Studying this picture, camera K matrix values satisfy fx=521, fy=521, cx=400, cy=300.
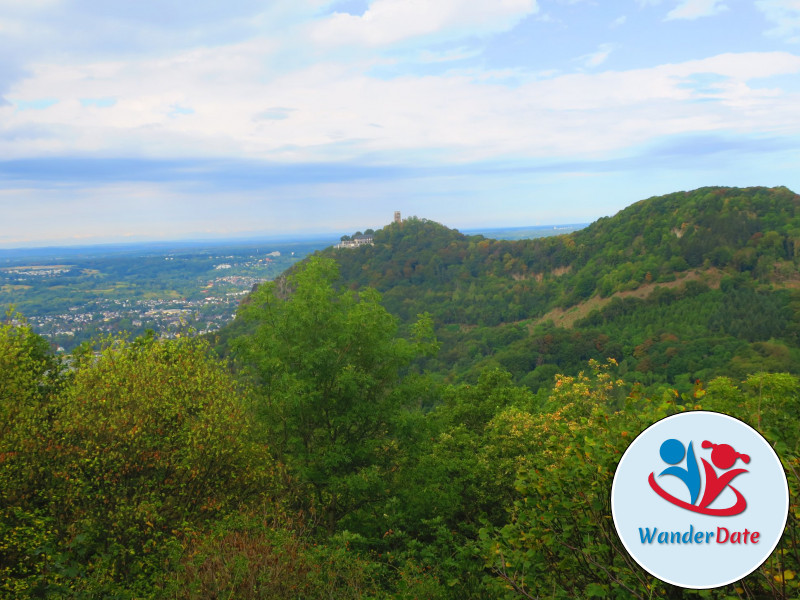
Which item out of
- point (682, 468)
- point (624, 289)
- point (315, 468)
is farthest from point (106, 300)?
point (682, 468)

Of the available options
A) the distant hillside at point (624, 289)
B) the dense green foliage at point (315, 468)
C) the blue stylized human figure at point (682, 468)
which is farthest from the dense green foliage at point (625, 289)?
the blue stylized human figure at point (682, 468)

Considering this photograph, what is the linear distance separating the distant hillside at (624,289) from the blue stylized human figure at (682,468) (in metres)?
60.5

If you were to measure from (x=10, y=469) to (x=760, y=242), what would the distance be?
123m

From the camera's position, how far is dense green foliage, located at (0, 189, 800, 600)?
598cm

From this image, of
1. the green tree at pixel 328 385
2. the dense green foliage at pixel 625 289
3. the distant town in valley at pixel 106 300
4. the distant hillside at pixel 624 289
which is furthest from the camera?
the distant town in valley at pixel 106 300

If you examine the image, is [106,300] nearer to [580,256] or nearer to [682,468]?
[580,256]

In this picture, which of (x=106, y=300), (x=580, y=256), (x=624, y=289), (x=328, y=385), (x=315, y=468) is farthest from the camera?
(x=106, y=300)

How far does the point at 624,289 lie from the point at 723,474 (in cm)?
11272

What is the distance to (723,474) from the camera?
3766 millimetres

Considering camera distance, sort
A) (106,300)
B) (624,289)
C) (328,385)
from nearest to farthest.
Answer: (328,385) < (624,289) < (106,300)

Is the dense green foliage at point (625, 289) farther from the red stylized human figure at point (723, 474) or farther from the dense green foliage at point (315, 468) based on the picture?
the red stylized human figure at point (723, 474)

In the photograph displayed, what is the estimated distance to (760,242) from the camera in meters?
104

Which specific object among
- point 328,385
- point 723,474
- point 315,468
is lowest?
point 315,468

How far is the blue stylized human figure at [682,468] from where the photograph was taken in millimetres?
3812
